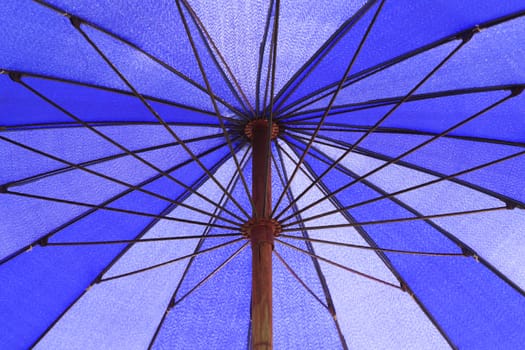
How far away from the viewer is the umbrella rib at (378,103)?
17.6ft

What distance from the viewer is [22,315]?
635 centimetres

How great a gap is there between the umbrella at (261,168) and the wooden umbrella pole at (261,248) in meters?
0.02

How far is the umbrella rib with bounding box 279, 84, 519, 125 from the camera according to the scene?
536 centimetres

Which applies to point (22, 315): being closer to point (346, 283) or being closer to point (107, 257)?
point (107, 257)

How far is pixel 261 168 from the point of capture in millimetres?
5781

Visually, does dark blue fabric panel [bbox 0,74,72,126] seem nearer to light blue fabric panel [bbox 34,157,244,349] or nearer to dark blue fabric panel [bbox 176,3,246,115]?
dark blue fabric panel [bbox 176,3,246,115]

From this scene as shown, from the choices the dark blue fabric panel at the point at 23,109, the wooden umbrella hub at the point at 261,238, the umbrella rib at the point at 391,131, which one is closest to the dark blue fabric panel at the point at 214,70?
the wooden umbrella hub at the point at 261,238

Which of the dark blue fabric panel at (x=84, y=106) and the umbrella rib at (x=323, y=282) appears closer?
the dark blue fabric panel at (x=84, y=106)

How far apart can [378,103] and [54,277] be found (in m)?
3.24

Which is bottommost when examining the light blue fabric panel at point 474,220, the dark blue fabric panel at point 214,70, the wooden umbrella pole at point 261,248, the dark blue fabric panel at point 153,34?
the wooden umbrella pole at point 261,248

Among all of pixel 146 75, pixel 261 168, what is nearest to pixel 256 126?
pixel 261 168

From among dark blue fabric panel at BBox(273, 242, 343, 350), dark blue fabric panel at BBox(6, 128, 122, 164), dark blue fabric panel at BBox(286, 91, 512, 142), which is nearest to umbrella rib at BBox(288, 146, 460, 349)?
dark blue fabric panel at BBox(273, 242, 343, 350)

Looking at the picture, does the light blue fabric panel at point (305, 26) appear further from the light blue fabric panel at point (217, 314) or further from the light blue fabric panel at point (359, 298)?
the light blue fabric panel at point (217, 314)

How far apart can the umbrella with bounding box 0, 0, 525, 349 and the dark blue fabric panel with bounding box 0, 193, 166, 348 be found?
17mm
